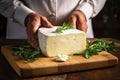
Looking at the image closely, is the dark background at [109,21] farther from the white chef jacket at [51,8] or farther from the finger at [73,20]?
the finger at [73,20]

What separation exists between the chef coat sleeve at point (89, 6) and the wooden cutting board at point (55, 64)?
262 mm

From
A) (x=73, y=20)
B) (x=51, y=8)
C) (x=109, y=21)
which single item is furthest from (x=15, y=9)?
(x=109, y=21)

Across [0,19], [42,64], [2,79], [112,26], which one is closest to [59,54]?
[42,64]

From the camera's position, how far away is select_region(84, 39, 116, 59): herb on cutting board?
107cm

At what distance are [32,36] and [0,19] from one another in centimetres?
102

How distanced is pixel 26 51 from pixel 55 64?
18 cm

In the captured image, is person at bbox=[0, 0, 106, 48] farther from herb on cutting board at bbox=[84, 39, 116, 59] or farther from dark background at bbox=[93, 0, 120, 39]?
dark background at bbox=[93, 0, 120, 39]

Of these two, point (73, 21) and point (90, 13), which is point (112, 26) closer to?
point (90, 13)

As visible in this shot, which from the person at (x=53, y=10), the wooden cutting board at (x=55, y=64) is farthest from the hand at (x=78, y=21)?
the wooden cutting board at (x=55, y=64)

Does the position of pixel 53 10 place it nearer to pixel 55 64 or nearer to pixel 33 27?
pixel 33 27

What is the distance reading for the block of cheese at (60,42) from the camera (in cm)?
107

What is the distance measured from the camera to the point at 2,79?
2.95 feet

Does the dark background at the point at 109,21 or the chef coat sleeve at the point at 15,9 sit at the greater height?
the chef coat sleeve at the point at 15,9

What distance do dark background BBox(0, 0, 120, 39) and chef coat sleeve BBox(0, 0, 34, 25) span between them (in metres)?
1.29
